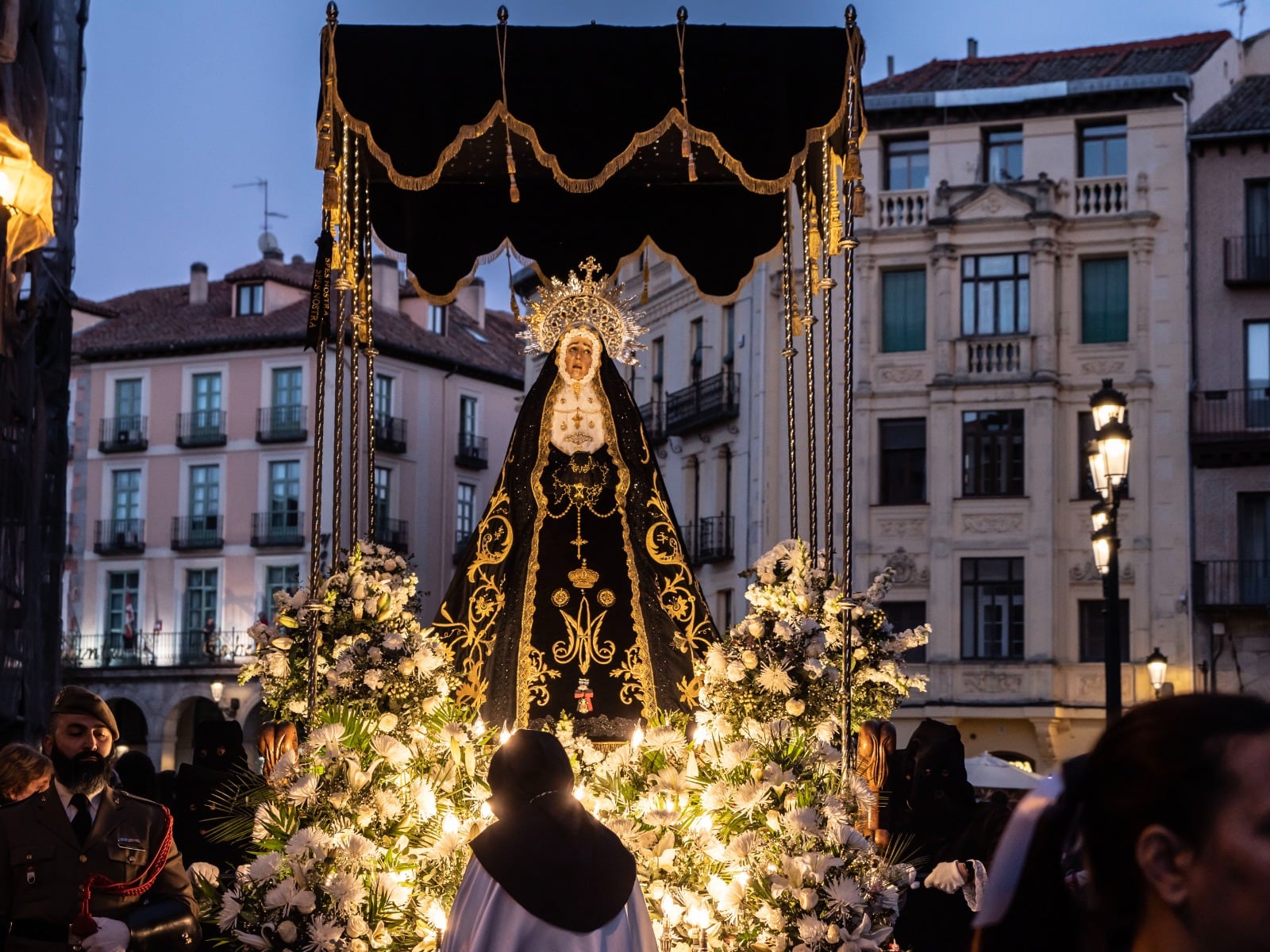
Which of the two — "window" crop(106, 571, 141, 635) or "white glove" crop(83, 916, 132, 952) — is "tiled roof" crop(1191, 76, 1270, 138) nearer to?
"window" crop(106, 571, 141, 635)

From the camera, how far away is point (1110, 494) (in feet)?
41.6

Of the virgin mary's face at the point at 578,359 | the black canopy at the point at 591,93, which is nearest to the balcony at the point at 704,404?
the virgin mary's face at the point at 578,359

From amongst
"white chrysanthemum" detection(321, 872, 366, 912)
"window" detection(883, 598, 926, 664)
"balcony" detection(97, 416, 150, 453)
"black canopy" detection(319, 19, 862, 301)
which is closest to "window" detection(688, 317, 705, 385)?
"window" detection(883, 598, 926, 664)

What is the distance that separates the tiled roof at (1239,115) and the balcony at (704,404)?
26.0ft

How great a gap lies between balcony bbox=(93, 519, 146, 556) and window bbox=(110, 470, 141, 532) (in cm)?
13

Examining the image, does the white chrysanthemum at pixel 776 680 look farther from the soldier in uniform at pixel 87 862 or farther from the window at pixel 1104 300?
the window at pixel 1104 300

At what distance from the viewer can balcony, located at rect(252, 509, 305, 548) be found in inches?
1704

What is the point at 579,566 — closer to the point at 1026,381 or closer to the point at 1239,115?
the point at 1026,381

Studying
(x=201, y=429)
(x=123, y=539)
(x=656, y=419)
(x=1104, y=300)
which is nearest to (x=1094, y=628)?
(x=1104, y=300)

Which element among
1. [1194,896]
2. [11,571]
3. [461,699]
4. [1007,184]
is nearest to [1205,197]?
[1007,184]

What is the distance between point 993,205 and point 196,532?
70.2ft

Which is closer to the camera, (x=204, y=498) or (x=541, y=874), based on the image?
(x=541, y=874)

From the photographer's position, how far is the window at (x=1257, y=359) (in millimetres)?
28953

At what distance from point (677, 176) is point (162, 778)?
457 centimetres
